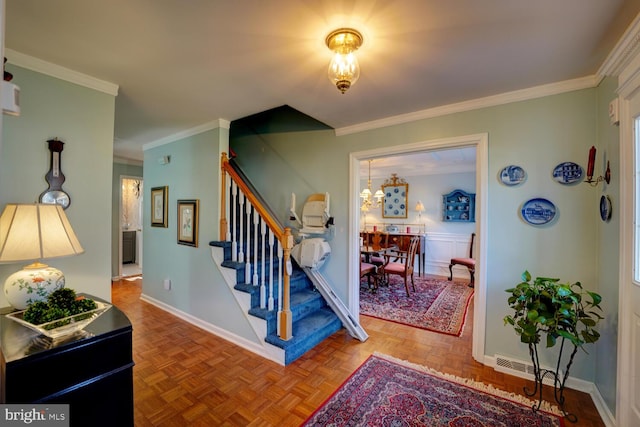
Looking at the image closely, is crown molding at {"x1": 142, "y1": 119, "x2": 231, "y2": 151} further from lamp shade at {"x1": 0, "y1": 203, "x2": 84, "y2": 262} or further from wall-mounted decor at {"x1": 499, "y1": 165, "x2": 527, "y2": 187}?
wall-mounted decor at {"x1": 499, "y1": 165, "x2": 527, "y2": 187}

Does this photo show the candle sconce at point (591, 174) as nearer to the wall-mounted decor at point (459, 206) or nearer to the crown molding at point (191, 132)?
the crown molding at point (191, 132)

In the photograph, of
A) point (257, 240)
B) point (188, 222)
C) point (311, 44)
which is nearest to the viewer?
point (311, 44)

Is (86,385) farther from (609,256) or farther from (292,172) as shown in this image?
(609,256)

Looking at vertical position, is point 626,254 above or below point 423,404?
above

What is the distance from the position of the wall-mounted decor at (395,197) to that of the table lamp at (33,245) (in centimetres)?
605

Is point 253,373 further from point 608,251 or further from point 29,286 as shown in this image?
point 608,251

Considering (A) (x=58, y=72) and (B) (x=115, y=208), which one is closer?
(A) (x=58, y=72)

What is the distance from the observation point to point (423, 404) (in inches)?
77.7

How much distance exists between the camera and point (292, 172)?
3.71 meters

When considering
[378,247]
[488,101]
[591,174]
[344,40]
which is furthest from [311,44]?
[378,247]

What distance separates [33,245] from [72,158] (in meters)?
0.98

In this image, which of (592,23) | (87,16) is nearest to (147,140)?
(87,16)

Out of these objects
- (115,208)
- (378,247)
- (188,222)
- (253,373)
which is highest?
(115,208)

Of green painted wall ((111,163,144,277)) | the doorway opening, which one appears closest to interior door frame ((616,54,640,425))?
green painted wall ((111,163,144,277))
